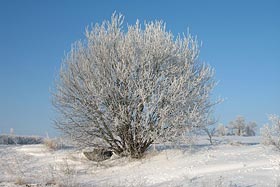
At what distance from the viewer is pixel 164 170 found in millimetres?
11430

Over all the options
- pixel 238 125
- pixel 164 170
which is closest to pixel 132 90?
pixel 164 170

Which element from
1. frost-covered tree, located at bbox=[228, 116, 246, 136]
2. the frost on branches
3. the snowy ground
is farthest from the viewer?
frost-covered tree, located at bbox=[228, 116, 246, 136]

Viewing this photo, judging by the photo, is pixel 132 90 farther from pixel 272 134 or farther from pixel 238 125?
pixel 238 125

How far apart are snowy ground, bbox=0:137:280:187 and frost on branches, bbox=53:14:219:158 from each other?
0.81 metres

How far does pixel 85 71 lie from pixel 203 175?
5.96 m

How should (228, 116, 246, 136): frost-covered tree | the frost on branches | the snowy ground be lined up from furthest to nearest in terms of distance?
(228, 116, 246, 136): frost-covered tree, the frost on branches, the snowy ground

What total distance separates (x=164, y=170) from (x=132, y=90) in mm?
3253

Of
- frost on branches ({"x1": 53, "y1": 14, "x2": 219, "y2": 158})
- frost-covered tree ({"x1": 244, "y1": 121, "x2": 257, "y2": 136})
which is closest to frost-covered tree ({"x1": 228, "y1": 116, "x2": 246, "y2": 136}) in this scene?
frost-covered tree ({"x1": 244, "y1": 121, "x2": 257, "y2": 136})

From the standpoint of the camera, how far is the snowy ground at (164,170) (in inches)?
366

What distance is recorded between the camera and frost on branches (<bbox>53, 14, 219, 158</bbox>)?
42.1 feet

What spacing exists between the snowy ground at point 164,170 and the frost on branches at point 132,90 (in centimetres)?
81

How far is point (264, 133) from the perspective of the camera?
12.1m

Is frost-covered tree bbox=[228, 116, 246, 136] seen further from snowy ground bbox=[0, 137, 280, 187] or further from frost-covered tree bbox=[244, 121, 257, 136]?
snowy ground bbox=[0, 137, 280, 187]

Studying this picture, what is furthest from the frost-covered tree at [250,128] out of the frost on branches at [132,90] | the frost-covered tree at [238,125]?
the frost on branches at [132,90]
